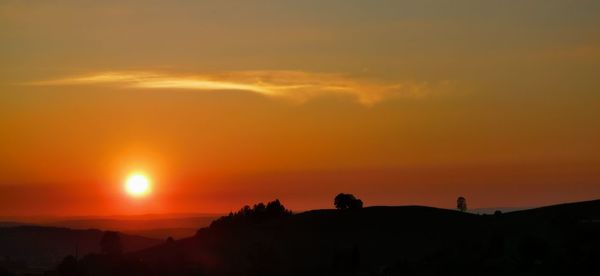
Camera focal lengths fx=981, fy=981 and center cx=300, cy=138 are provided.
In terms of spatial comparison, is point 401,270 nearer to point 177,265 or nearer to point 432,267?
point 432,267

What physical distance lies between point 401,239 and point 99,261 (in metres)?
63.3

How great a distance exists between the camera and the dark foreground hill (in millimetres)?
111219

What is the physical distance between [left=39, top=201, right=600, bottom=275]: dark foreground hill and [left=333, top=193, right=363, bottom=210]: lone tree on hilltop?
295 inches

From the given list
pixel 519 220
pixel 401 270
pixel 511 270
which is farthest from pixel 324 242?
pixel 511 270

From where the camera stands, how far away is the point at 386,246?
152500 mm

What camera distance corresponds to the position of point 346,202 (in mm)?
194000

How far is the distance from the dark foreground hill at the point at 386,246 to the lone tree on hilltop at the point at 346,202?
7.49m

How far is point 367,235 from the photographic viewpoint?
162 metres

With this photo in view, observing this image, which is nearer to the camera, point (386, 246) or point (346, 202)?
point (386, 246)

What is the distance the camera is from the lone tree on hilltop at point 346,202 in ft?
630

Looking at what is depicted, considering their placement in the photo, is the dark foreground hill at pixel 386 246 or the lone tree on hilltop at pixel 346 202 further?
the lone tree on hilltop at pixel 346 202

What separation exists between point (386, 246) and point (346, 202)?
41.9 meters

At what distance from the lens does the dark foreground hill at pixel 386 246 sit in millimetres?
111219

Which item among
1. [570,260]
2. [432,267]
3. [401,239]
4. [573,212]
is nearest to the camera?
[570,260]
